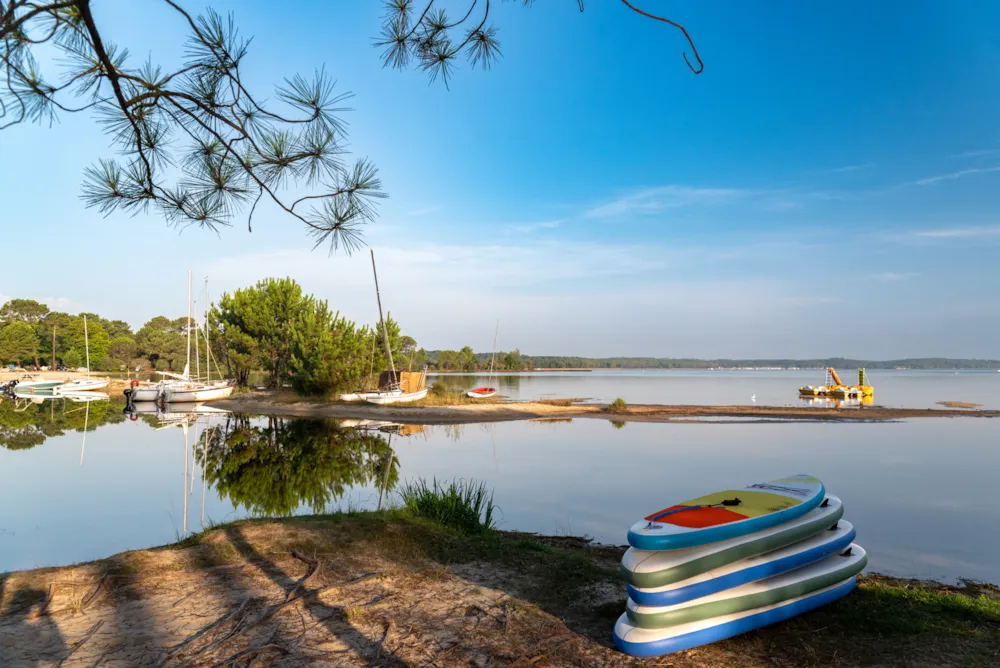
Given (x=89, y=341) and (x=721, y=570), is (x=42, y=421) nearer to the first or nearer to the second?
(x=721, y=570)

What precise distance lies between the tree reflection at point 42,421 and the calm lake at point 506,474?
0.24 meters

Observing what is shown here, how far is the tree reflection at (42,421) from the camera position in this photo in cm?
2005

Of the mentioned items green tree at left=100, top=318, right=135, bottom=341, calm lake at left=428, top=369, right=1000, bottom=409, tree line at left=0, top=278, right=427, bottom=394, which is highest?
green tree at left=100, top=318, right=135, bottom=341

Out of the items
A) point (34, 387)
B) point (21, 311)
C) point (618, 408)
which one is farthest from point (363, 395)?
point (21, 311)

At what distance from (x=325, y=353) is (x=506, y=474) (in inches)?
878

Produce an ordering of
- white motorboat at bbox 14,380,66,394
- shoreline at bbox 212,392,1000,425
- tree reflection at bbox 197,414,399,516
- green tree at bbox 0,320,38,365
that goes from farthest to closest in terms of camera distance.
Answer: green tree at bbox 0,320,38,365
white motorboat at bbox 14,380,66,394
shoreline at bbox 212,392,1000,425
tree reflection at bbox 197,414,399,516

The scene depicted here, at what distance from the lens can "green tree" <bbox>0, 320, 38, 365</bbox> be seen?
231ft

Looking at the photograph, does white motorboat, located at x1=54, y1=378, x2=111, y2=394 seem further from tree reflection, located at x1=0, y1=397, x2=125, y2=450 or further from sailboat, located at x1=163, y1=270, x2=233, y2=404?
sailboat, located at x1=163, y1=270, x2=233, y2=404

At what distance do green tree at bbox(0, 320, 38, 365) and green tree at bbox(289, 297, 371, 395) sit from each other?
5790cm


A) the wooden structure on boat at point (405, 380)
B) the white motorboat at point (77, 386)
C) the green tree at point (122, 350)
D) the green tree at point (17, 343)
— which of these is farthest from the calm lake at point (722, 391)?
the green tree at point (17, 343)

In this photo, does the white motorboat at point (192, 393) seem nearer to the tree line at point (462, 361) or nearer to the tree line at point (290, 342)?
the tree line at point (290, 342)

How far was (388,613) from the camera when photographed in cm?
415

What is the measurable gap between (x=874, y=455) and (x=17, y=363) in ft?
301

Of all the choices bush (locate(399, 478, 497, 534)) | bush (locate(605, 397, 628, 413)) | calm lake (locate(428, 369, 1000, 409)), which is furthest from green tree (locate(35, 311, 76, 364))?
bush (locate(399, 478, 497, 534))
